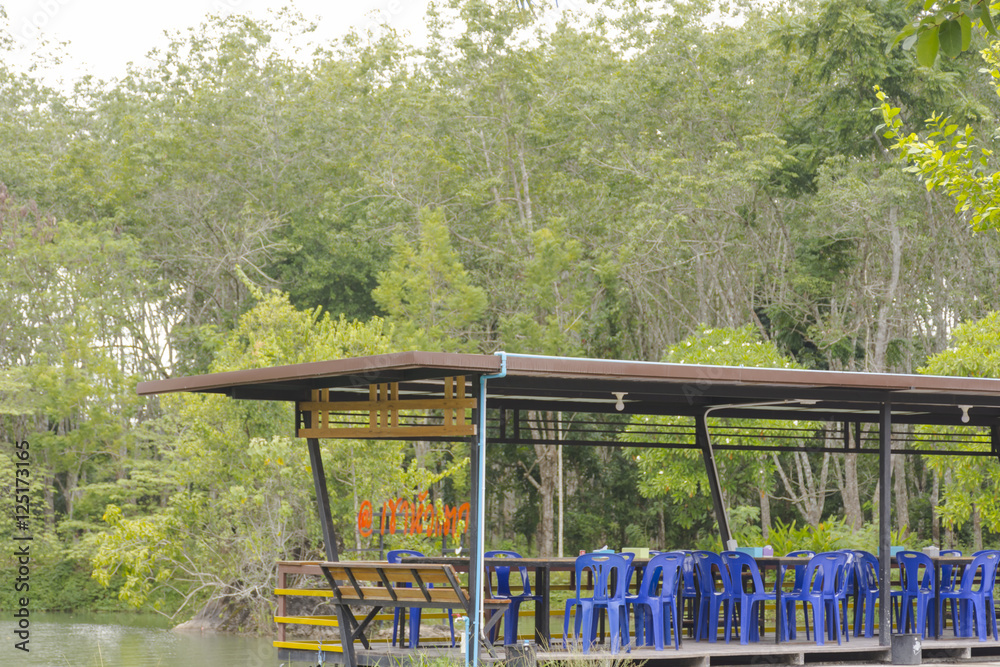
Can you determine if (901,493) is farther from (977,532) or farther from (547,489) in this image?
(547,489)

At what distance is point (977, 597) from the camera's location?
914 centimetres

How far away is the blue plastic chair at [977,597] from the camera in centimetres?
909

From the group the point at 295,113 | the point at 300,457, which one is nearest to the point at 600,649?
the point at 300,457

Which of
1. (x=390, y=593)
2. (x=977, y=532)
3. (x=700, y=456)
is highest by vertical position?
(x=700, y=456)

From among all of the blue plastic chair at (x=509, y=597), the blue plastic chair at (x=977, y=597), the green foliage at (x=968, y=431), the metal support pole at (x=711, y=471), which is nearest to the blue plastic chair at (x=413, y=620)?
the blue plastic chair at (x=509, y=597)

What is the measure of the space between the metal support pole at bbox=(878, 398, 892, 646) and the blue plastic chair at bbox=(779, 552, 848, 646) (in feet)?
1.12

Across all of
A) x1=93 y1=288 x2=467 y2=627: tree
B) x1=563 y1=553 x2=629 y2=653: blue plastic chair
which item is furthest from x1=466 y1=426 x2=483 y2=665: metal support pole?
x1=93 y1=288 x2=467 y2=627: tree

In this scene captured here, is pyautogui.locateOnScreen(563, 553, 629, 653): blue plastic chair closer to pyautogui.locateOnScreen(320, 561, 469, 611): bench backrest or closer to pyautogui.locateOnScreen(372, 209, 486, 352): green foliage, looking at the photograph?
pyautogui.locateOnScreen(320, 561, 469, 611): bench backrest

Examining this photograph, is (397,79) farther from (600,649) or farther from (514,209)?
(600,649)

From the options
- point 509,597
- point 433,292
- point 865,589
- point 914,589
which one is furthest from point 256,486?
point 914,589

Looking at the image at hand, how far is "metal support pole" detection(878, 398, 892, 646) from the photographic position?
8500mm

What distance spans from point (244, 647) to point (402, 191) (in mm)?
12006

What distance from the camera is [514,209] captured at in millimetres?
25812

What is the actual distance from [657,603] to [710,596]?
0.84m
